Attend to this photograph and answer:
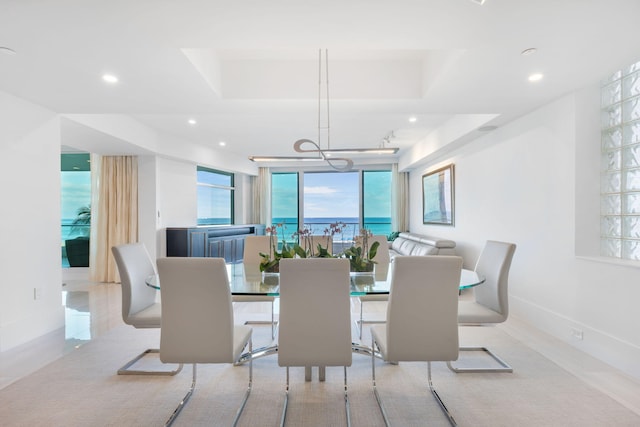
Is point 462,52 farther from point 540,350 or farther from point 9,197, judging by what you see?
point 9,197

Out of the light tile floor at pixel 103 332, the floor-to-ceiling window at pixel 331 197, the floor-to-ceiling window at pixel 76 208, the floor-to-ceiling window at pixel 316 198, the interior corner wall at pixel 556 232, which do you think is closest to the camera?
the light tile floor at pixel 103 332

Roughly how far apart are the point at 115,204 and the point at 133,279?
150 inches

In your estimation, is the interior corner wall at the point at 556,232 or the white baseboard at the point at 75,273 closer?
the interior corner wall at the point at 556,232

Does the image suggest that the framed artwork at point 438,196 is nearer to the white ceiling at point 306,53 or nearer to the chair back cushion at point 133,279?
the white ceiling at point 306,53

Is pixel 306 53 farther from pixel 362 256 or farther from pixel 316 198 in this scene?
pixel 316 198

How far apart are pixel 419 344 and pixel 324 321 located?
55cm

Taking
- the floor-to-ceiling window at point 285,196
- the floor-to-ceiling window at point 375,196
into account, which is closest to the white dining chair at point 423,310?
the floor-to-ceiling window at point 375,196

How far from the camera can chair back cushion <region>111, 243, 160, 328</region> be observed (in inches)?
92.8

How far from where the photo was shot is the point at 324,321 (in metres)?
1.80

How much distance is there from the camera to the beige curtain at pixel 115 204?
18.2 ft

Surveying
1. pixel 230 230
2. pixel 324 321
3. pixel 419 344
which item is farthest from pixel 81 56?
pixel 230 230

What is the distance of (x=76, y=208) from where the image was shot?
691 cm

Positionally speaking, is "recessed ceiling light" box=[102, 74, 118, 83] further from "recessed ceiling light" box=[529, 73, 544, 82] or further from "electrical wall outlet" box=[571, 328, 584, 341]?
"electrical wall outlet" box=[571, 328, 584, 341]

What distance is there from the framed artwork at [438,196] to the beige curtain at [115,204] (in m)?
5.22
